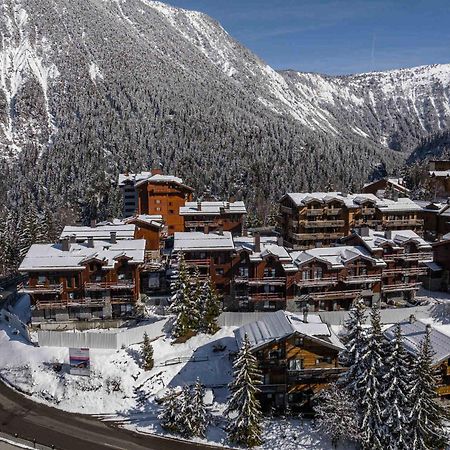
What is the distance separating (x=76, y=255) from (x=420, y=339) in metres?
38.5

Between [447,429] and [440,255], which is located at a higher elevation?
[440,255]

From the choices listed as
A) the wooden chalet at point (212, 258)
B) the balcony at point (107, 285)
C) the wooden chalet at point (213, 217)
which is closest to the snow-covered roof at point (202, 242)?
the wooden chalet at point (212, 258)

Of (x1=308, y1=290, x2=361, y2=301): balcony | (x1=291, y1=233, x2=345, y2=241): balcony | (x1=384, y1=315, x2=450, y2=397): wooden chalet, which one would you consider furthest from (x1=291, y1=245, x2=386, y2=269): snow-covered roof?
(x1=291, y1=233, x2=345, y2=241): balcony

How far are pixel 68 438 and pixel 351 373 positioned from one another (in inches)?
965

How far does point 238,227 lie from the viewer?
296ft

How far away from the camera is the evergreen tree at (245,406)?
38.7 m

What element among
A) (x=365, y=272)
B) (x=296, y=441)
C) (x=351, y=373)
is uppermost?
(x=365, y=272)

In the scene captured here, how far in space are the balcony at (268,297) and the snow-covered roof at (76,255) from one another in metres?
14.1

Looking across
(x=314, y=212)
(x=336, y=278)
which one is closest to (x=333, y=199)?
(x=314, y=212)

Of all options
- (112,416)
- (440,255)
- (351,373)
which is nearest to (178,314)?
(112,416)

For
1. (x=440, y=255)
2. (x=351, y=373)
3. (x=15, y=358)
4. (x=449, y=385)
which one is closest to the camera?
(x=351, y=373)

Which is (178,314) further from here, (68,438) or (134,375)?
(68,438)

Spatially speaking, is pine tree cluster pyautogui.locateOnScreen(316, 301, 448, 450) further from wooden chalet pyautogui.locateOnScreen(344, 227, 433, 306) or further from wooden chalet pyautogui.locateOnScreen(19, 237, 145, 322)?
wooden chalet pyautogui.locateOnScreen(19, 237, 145, 322)

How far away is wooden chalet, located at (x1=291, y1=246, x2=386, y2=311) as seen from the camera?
191 feet
